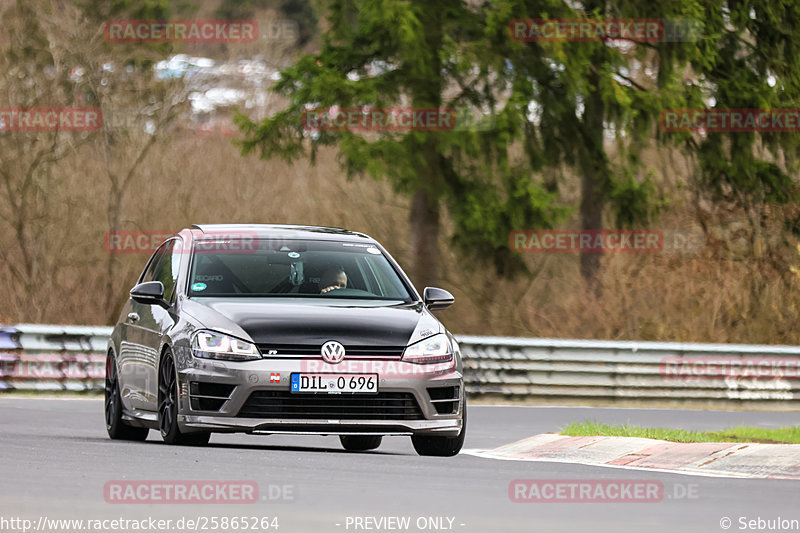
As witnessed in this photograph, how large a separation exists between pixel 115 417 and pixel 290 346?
3.07 meters

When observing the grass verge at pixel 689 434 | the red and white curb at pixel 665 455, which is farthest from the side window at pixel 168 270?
the grass verge at pixel 689 434

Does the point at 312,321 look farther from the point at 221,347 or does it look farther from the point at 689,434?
the point at 689,434

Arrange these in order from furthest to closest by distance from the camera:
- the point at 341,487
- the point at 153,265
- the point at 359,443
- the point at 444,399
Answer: the point at 153,265 < the point at 359,443 < the point at 444,399 < the point at 341,487

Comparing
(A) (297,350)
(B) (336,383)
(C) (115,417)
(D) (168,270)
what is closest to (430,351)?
(B) (336,383)

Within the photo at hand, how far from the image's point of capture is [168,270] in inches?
541

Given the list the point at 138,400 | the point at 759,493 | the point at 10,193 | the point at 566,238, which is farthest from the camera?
the point at 566,238

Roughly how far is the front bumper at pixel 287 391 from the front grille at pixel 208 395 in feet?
0.04

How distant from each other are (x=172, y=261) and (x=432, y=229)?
1769 cm

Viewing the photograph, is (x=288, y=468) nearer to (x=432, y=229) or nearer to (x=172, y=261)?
(x=172, y=261)

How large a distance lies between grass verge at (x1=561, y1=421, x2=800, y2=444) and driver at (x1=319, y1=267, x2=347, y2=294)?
315 centimetres

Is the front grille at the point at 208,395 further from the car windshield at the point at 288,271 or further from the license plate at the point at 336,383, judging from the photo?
the car windshield at the point at 288,271

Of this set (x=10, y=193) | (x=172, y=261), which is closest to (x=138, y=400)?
(x=172, y=261)

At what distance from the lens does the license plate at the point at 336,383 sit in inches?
469

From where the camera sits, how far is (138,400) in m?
13.6
